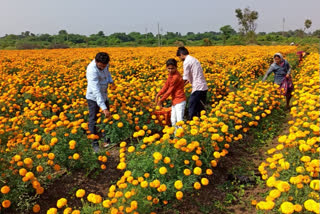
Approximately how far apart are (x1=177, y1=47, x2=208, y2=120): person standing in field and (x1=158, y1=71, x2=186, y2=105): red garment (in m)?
0.36

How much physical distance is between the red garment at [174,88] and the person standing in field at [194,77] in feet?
1.19

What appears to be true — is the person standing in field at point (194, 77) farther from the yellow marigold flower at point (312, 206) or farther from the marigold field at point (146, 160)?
the yellow marigold flower at point (312, 206)

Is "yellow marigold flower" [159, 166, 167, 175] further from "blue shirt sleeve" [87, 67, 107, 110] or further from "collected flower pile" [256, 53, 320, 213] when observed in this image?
"blue shirt sleeve" [87, 67, 107, 110]

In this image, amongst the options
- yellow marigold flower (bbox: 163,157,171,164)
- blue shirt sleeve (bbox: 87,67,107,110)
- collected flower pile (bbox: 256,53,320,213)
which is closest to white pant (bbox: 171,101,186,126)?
blue shirt sleeve (bbox: 87,67,107,110)

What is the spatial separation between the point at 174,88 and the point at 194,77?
55cm

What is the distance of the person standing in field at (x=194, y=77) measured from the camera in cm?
442

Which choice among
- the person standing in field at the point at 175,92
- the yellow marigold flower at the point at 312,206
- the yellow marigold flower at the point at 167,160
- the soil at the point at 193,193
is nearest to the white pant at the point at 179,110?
the person standing in field at the point at 175,92

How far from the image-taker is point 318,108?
3.64 m

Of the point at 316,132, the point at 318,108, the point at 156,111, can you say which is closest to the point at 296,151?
the point at 316,132

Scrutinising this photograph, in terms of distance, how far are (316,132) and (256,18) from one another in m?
58.0

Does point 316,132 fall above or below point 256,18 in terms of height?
below

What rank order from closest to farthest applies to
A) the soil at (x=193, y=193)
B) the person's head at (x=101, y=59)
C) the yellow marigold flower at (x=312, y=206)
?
1. the yellow marigold flower at (x=312, y=206)
2. the soil at (x=193, y=193)
3. the person's head at (x=101, y=59)

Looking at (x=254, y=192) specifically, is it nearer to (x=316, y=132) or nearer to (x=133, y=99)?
(x=316, y=132)

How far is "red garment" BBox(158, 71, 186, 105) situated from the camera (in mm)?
4133
